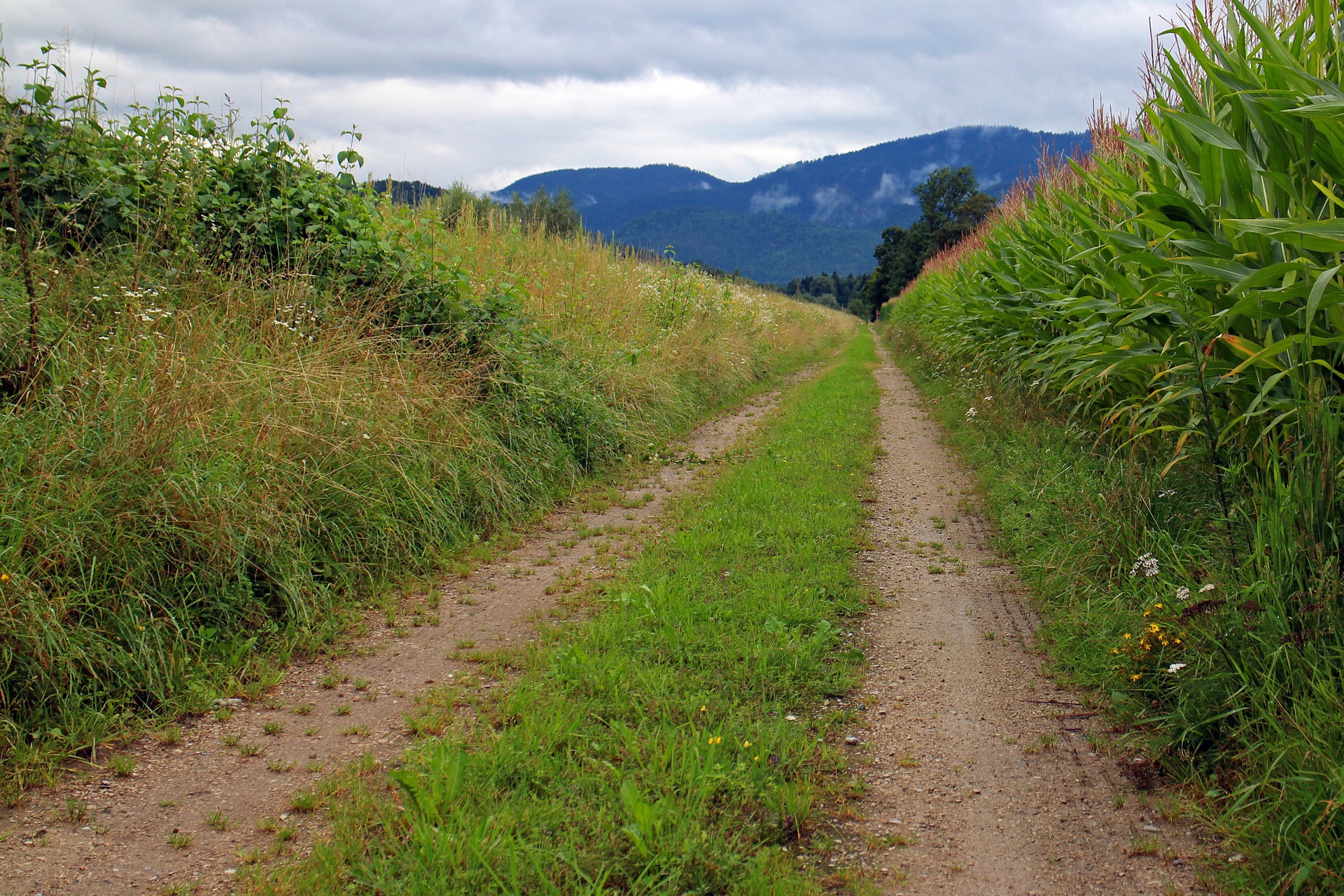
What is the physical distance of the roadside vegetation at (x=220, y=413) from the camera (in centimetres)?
343

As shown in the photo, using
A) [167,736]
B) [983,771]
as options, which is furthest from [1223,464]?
[167,736]

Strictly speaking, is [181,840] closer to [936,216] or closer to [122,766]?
[122,766]

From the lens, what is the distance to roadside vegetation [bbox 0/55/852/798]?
11.2 ft

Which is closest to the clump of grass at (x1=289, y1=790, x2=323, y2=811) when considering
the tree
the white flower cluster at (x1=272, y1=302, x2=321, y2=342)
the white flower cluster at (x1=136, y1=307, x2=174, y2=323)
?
the white flower cluster at (x1=136, y1=307, x2=174, y2=323)

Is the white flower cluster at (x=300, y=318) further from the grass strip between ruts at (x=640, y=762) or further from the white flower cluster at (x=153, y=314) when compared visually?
the grass strip between ruts at (x=640, y=762)

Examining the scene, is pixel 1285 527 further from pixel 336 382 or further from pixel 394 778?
pixel 336 382

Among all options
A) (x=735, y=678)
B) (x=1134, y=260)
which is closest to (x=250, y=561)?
(x=735, y=678)

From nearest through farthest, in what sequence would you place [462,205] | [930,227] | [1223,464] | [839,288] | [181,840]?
1. [181,840]
2. [1223,464]
3. [462,205]
4. [930,227]
5. [839,288]

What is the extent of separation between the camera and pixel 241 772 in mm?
3004

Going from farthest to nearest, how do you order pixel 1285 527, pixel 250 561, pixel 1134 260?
pixel 1134 260 → pixel 250 561 → pixel 1285 527

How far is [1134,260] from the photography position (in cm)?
440

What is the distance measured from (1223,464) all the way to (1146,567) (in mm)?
1021

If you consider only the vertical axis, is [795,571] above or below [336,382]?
below

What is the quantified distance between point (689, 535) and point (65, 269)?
440cm
